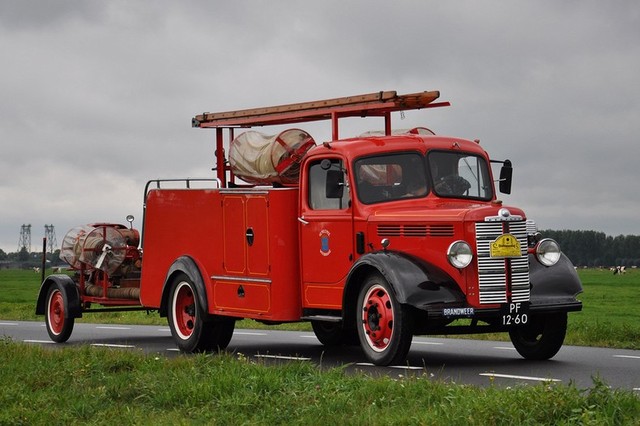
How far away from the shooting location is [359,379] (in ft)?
37.3

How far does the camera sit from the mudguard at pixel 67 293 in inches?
786

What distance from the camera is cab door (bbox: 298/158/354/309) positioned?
50.0 ft

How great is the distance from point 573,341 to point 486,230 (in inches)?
221

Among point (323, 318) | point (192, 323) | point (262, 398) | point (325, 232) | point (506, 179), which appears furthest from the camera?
point (192, 323)

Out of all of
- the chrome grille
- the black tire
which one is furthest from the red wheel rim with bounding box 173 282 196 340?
the chrome grille

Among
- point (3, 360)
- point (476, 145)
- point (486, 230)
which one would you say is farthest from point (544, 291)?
point (3, 360)

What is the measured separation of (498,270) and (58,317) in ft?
30.5

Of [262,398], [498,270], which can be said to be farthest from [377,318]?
[262,398]

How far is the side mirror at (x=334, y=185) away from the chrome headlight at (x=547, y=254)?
2585 millimetres

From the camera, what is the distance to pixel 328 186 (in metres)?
15.2

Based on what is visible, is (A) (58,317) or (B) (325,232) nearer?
(B) (325,232)

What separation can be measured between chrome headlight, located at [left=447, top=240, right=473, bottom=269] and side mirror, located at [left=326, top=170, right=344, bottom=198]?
1879mm

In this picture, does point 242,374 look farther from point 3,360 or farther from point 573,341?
point 573,341

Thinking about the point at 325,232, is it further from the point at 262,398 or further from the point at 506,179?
the point at 262,398
